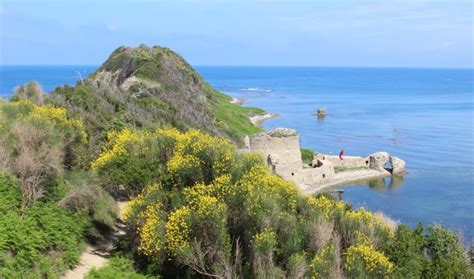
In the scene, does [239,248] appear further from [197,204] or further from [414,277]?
[414,277]

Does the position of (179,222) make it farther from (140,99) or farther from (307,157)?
(307,157)

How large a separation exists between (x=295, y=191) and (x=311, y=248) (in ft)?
12.0

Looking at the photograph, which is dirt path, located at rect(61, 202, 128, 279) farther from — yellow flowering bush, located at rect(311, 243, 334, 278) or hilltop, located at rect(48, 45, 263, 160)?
hilltop, located at rect(48, 45, 263, 160)

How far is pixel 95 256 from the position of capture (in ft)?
55.8

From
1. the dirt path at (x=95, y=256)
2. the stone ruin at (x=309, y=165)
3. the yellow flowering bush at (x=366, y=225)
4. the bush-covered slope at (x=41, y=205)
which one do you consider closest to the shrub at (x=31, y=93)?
the bush-covered slope at (x=41, y=205)

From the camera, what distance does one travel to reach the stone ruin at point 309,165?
37.9m

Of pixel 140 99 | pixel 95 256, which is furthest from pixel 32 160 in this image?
pixel 140 99

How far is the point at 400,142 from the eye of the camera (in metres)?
69.1

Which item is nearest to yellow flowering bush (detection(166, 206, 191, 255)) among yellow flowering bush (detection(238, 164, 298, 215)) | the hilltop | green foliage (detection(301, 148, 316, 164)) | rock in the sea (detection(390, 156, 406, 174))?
yellow flowering bush (detection(238, 164, 298, 215))

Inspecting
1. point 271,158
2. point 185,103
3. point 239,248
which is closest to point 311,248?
point 239,248

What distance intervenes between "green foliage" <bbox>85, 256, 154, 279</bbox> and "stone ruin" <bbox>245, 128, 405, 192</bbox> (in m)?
15.1

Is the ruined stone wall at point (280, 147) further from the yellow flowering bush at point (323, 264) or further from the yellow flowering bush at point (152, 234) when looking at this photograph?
the yellow flowering bush at point (323, 264)

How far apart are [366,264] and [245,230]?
3.81 m

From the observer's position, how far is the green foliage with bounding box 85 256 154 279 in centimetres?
1521
